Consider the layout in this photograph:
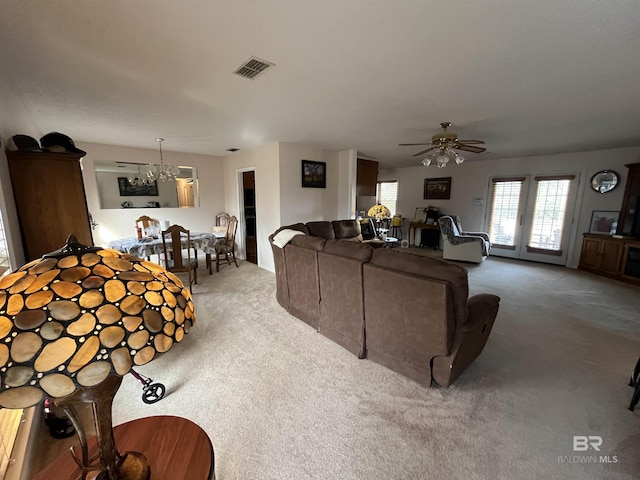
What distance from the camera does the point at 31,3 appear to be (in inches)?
49.4

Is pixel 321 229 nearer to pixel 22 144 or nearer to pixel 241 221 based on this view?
pixel 241 221

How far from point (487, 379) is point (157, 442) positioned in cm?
224

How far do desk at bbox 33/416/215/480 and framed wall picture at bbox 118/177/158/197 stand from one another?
5.16 m

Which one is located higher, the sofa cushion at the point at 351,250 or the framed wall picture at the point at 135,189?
the framed wall picture at the point at 135,189

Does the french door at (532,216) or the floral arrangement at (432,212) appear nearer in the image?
the french door at (532,216)

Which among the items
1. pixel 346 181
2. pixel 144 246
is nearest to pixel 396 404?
pixel 144 246

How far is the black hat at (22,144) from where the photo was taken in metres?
2.07

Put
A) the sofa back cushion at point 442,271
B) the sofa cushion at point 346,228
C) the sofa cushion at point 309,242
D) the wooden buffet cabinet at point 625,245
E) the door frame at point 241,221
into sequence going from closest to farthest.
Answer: the sofa back cushion at point 442,271 → the sofa cushion at point 309,242 → the wooden buffet cabinet at point 625,245 → the sofa cushion at point 346,228 → the door frame at point 241,221

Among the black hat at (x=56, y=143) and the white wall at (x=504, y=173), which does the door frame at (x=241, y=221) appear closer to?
the black hat at (x=56, y=143)

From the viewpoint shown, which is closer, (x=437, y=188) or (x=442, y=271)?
(x=442, y=271)

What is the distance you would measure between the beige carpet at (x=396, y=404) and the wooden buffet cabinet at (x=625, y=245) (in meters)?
1.95

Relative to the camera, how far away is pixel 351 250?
2.27m

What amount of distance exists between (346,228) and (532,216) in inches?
168

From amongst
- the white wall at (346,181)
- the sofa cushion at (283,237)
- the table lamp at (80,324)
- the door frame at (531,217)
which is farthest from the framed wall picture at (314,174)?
the table lamp at (80,324)
